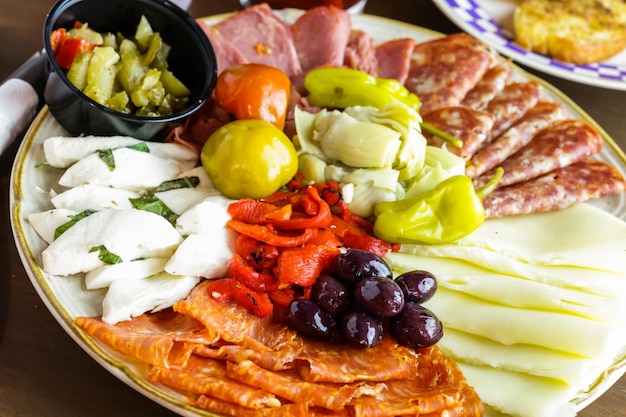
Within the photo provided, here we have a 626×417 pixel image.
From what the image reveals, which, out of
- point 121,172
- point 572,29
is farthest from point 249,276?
point 572,29

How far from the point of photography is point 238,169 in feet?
7.43

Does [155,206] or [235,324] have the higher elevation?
[155,206]

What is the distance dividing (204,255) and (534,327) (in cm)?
107

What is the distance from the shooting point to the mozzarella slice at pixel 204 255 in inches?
77.8

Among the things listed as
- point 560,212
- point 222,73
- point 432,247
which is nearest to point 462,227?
point 432,247

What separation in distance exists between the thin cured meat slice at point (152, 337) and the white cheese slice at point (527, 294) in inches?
30.8

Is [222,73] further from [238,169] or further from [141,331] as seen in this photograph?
[141,331]

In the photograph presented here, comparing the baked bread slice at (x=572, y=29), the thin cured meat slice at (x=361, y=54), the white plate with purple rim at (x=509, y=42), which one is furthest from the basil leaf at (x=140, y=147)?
the baked bread slice at (x=572, y=29)

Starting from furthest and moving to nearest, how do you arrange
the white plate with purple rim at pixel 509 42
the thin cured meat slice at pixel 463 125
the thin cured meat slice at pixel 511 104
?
the white plate with purple rim at pixel 509 42 → the thin cured meat slice at pixel 511 104 → the thin cured meat slice at pixel 463 125

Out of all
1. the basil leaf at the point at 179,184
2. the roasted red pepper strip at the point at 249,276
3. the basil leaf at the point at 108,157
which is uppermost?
the basil leaf at the point at 108,157

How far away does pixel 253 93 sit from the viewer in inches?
99.3

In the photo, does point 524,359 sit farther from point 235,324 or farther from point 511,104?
point 511,104

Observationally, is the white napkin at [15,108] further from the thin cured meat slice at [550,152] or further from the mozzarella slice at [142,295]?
the thin cured meat slice at [550,152]

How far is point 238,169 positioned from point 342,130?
1.58ft
